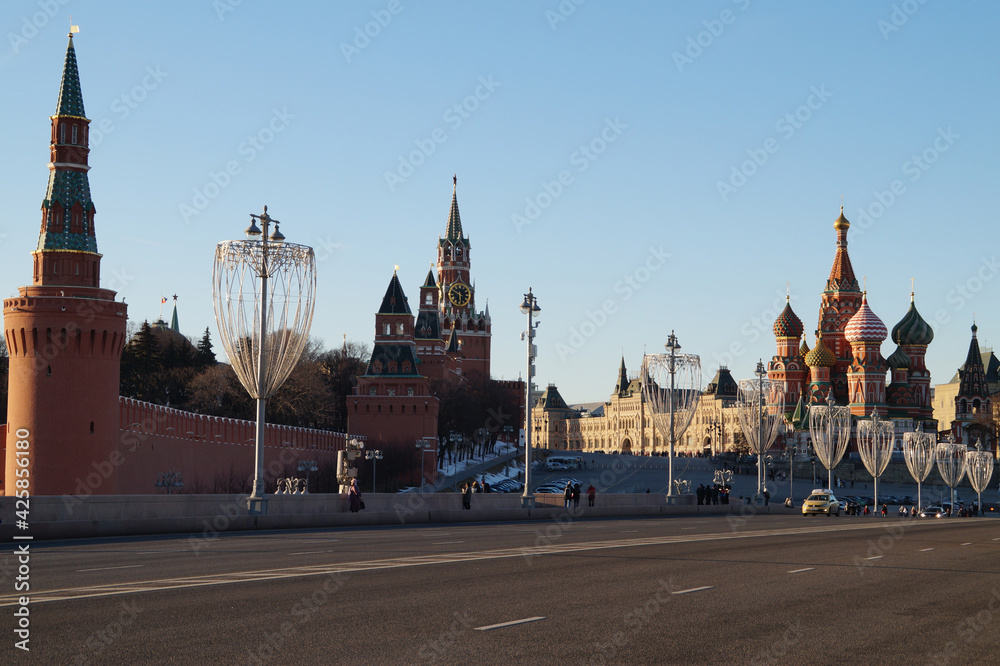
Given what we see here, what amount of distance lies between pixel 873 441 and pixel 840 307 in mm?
33107

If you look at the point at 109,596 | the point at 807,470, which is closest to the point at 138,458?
the point at 109,596

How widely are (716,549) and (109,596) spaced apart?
12.7m

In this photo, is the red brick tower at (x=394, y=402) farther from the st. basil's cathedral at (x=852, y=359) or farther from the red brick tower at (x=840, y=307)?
the red brick tower at (x=840, y=307)

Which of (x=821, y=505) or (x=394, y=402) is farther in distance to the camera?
(x=394, y=402)

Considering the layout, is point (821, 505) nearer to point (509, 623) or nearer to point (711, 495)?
point (711, 495)

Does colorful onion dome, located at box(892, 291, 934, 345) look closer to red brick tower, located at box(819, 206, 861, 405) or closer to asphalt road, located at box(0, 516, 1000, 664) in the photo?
red brick tower, located at box(819, 206, 861, 405)

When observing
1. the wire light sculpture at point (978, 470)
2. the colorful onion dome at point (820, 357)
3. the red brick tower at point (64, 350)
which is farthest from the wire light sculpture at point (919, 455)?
the red brick tower at point (64, 350)

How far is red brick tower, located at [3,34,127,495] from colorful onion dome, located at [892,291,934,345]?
100.0 meters

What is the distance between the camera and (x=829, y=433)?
80812 millimetres

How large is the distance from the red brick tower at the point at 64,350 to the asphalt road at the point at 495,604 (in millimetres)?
A: 26564

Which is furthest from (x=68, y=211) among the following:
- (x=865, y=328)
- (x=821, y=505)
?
(x=865, y=328)

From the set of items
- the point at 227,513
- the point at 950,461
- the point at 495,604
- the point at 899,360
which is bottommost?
the point at 950,461

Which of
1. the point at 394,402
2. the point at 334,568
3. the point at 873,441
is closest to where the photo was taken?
the point at 334,568

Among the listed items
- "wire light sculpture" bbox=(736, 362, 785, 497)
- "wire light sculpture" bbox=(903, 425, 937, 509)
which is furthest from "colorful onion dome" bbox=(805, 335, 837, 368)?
"wire light sculpture" bbox=(736, 362, 785, 497)
